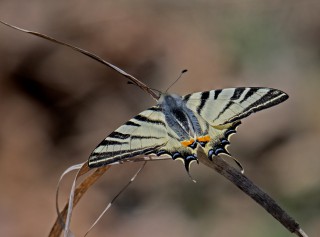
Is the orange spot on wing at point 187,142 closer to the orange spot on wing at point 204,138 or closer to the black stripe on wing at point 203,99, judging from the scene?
the orange spot on wing at point 204,138

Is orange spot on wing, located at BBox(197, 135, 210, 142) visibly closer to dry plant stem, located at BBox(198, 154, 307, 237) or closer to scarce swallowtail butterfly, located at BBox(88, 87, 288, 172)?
scarce swallowtail butterfly, located at BBox(88, 87, 288, 172)

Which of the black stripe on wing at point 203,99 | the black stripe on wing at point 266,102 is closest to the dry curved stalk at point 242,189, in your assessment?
the black stripe on wing at point 266,102

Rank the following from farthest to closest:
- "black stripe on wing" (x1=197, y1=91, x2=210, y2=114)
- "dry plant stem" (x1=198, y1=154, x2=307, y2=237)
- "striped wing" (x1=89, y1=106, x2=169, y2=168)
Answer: "black stripe on wing" (x1=197, y1=91, x2=210, y2=114) → "striped wing" (x1=89, y1=106, x2=169, y2=168) → "dry plant stem" (x1=198, y1=154, x2=307, y2=237)

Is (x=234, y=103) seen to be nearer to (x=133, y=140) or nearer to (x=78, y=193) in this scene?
(x=133, y=140)

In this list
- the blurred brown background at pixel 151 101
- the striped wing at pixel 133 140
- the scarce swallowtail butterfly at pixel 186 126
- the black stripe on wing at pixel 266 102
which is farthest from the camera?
the blurred brown background at pixel 151 101

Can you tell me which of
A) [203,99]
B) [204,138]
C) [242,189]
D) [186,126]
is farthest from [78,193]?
[203,99]

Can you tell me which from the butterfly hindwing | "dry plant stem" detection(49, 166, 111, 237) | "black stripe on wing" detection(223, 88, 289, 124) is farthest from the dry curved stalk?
"black stripe on wing" detection(223, 88, 289, 124)

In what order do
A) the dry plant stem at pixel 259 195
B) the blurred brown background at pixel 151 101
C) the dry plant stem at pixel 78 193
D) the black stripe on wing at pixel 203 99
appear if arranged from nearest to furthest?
1. the dry plant stem at pixel 259 195
2. the dry plant stem at pixel 78 193
3. the black stripe on wing at pixel 203 99
4. the blurred brown background at pixel 151 101
